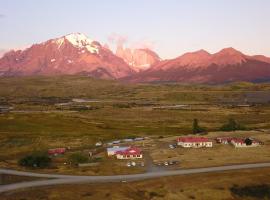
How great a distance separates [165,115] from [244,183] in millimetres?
107994

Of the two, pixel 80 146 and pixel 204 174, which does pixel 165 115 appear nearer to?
pixel 80 146

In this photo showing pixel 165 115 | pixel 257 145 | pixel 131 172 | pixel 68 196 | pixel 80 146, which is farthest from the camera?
pixel 165 115

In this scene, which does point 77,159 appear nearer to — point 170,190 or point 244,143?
point 170,190

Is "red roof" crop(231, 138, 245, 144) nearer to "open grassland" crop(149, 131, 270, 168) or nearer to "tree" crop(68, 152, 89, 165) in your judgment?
"open grassland" crop(149, 131, 270, 168)

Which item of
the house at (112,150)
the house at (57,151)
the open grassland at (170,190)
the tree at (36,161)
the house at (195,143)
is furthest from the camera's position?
the house at (195,143)

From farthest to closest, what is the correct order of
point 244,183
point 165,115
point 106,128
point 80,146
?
point 165,115 < point 106,128 < point 80,146 < point 244,183

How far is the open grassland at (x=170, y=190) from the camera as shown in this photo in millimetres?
64625

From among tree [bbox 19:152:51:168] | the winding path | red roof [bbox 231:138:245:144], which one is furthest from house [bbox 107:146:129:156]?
red roof [bbox 231:138:245:144]

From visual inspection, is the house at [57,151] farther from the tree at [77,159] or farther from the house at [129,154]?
the house at [129,154]

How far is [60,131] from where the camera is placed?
132 metres

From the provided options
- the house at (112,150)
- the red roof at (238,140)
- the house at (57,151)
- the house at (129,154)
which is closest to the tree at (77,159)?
the house at (129,154)

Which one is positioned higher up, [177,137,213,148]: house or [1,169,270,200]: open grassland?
[177,137,213,148]: house

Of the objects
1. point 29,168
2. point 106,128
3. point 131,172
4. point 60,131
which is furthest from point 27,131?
point 131,172

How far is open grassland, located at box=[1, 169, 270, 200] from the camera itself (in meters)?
64.6
